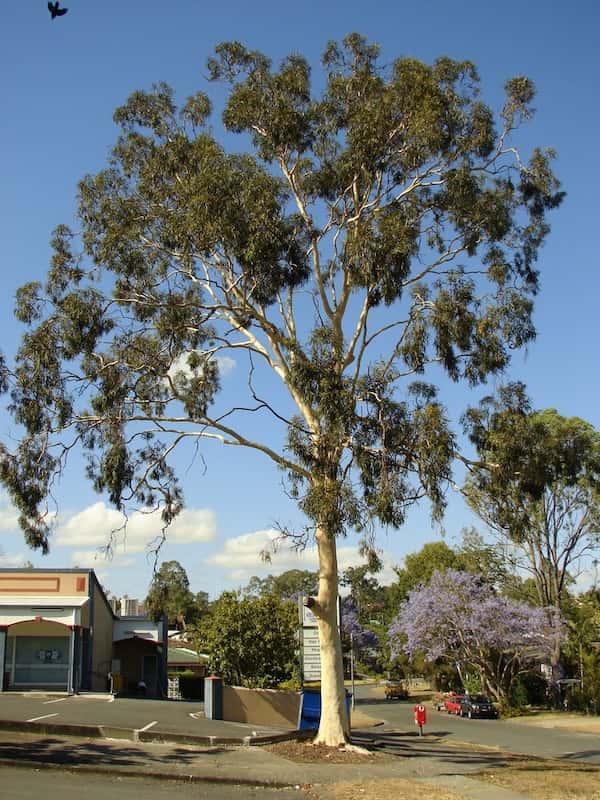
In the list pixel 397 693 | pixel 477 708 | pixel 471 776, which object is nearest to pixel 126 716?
pixel 471 776

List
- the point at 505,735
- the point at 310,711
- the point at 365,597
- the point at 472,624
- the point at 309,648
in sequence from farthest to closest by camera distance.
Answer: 1. the point at 365,597
2. the point at 472,624
3. the point at 505,735
4. the point at 309,648
5. the point at 310,711

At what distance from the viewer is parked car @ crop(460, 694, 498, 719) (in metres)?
43.5

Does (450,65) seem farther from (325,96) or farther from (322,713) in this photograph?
(322,713)

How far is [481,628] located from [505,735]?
14.1 metres

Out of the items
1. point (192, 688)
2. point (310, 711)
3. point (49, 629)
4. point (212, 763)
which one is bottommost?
point (192, 688)

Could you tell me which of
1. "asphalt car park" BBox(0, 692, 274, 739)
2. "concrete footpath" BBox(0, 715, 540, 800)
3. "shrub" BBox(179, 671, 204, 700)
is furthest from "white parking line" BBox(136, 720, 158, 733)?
"shrub" BBox(179, 671, 204, 700)

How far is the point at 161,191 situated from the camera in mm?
22219

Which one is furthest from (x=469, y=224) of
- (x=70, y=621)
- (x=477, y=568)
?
(x=477, y=568)

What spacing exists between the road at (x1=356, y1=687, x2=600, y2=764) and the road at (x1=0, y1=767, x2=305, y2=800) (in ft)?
39.8

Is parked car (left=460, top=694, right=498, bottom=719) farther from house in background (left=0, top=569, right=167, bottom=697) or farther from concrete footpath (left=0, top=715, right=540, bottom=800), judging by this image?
concrete footpath (left=0, top=715, right=540, bottom=800)

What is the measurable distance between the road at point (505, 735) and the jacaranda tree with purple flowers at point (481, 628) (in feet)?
11.8

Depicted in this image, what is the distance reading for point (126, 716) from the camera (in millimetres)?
23000

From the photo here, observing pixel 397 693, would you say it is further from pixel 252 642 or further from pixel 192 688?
pixel 252 642

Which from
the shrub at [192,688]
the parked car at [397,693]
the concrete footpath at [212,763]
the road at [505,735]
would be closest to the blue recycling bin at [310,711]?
the concrete footpath at [212,763]
